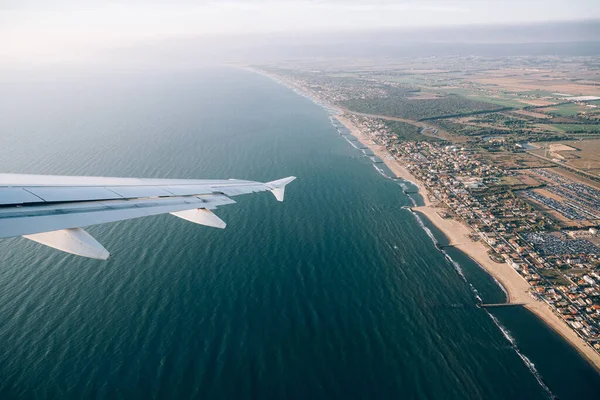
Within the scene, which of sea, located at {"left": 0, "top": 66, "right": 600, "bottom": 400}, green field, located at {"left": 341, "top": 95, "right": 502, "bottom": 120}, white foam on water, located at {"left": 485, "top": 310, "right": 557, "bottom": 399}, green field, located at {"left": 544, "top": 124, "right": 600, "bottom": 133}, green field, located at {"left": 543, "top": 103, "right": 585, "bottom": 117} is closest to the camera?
sea, located at {"left": 0, "top": 66, "right": 600, "bottom": 400}

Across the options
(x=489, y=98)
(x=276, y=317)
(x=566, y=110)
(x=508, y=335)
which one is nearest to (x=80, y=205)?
(x=276, y=317)

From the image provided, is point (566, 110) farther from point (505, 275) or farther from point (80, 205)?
point (80, 205)

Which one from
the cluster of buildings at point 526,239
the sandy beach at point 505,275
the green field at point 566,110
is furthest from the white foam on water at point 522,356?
the green field at point 566,110

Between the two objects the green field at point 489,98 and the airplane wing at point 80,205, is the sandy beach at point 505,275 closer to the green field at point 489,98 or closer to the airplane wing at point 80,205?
the airplane wing at point 80,205

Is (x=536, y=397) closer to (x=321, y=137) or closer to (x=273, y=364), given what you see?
(x=273, y=364)

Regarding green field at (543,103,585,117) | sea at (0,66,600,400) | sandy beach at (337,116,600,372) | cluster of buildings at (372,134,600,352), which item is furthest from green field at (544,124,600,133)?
sea at (0,66,600,400)

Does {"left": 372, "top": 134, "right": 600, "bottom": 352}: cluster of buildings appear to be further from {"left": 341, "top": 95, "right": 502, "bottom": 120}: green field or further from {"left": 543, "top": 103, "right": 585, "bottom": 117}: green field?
{"left": 543, "top": 103, "right": 585, "bottom": 117}: green field
